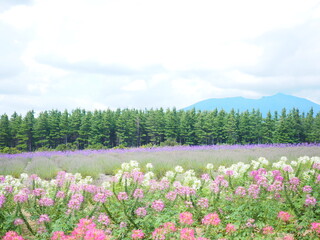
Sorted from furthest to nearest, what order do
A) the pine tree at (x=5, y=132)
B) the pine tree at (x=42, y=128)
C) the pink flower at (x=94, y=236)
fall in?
the pine tree at (x=42, y=128), the pine tree at (x=5, y=132), the pink flower at (x=94, y=236)

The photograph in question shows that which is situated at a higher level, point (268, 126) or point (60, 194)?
point (268, 126)

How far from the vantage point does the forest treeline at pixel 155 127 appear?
48.4 m

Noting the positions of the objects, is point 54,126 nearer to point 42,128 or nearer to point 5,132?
point 42,128

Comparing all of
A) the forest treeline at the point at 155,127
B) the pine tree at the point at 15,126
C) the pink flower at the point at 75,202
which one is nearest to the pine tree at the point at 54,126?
the forest treeline at the point at 155,127

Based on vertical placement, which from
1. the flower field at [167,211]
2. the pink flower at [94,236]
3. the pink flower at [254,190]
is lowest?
the flower field at [167,211]

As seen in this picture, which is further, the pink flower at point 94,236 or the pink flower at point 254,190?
the pink flower at point 254,190

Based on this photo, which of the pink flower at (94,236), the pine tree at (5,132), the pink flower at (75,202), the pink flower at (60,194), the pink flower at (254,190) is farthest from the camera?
the pine tree at (5,132)

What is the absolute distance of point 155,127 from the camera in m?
50.8

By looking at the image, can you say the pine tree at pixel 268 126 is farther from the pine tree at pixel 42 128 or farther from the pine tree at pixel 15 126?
the pine tree at pixel 15 126

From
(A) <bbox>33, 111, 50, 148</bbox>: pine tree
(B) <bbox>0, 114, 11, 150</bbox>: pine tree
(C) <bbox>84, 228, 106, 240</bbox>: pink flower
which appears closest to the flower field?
(C) <bbox>84, 228, 106, 240</bbox>: pink flower

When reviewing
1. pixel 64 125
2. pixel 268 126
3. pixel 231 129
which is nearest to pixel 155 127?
→ pixel 231 129

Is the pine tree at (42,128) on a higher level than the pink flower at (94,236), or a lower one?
higher

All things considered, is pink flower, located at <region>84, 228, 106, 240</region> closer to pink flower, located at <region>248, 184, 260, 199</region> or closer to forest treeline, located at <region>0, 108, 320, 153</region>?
pink flower, located at <region>248, 184, 260, 199</region>

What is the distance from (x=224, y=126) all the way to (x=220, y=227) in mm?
46314
